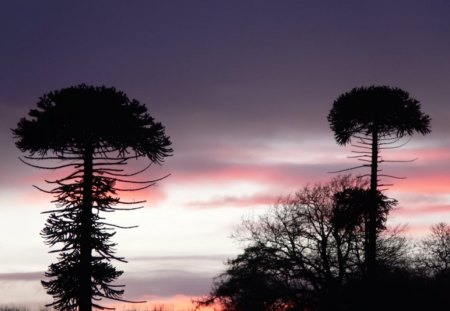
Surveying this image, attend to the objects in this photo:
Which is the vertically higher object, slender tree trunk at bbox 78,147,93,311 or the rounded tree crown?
the rounded tree crown

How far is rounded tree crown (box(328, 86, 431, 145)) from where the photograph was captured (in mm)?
45375

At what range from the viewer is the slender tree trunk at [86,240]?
3203 centimetres

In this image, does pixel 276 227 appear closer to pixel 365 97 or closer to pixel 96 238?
pixel 365 97

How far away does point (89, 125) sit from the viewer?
3275 centimetres

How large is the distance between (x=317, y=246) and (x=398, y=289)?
389 inches

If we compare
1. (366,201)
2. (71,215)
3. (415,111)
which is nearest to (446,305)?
(366,201)

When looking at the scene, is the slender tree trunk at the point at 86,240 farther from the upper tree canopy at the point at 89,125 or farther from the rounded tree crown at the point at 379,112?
the rounded tree crown at the point at 379,112

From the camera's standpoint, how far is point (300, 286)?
156 ft

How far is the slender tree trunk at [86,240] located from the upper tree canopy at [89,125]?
0.87 meters

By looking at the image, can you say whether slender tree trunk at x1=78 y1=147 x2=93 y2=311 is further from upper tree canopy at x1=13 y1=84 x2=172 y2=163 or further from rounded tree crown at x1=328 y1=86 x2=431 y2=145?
rounded tree crown at x1=328 y1=86 x2=431 y2=145

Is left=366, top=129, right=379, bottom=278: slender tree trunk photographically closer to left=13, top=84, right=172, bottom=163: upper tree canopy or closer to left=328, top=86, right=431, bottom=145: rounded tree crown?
left=328, top=86, right=431, bottom=145: rounded tree crown

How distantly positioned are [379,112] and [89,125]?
1941cm

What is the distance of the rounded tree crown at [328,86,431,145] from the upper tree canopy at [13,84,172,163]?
51.9 ft

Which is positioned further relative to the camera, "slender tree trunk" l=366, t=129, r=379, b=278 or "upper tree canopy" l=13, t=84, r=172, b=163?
"slender tree trunk" l=366, t=129, r=379, b=278
